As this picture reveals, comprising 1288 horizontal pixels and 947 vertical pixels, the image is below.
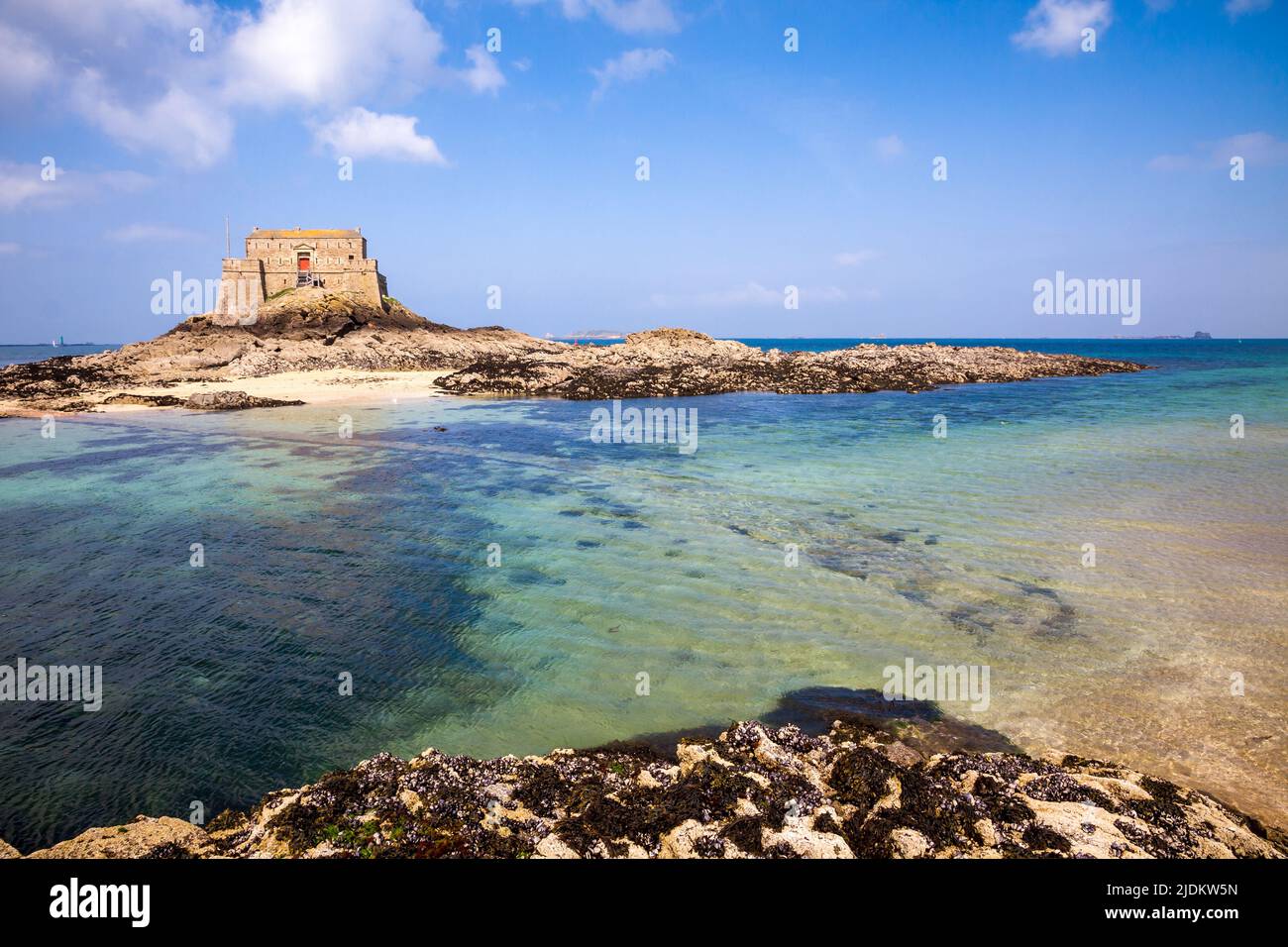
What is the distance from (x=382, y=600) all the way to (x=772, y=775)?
684 centimetres

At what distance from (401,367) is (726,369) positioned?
30.8 meters

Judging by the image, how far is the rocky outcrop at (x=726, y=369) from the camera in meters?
46.2

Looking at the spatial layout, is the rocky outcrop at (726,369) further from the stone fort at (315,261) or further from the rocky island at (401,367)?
the stone fort at (315,261)

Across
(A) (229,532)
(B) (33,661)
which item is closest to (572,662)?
(B) (33,661)

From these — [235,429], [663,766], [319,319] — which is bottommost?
[663,766]

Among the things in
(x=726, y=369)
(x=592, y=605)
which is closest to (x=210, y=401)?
(x=592, y=605)

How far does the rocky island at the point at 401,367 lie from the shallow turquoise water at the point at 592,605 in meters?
24.0

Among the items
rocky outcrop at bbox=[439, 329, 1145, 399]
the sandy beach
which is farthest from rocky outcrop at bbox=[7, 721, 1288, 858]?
rocky outcrop at bbox=[439, 329, 1145, 399]

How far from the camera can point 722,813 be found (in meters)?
4.90

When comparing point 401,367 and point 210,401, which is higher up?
point 401,367

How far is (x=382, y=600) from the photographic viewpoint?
32.1 feet

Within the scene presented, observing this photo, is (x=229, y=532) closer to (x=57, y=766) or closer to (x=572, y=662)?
(x=57, y=766)

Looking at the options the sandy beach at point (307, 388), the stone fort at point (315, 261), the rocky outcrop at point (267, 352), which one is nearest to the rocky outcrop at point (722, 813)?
the rocky outcrop at point (267, 352)

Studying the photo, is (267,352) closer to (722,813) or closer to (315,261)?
(315,261)
